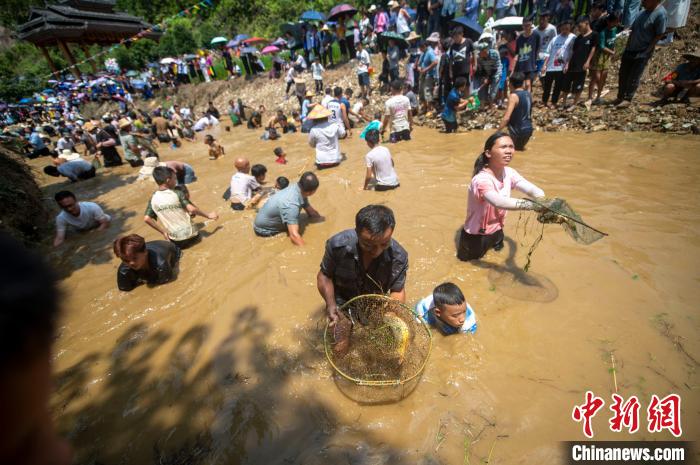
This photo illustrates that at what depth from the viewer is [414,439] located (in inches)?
96.0

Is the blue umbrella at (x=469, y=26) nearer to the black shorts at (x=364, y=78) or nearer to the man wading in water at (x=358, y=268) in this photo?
the black shorts at (x=364, y=78)

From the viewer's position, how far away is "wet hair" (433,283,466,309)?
2906mm

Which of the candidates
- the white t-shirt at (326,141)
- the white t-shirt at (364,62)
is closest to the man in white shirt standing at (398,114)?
the white t-shirt at (326,141)

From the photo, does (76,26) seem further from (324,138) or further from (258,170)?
(258,170)

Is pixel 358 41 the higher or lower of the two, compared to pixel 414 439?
higher

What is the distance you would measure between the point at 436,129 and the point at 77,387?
10.1 meters

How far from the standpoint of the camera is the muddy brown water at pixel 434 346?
2.48 m

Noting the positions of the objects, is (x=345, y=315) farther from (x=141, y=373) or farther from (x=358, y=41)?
(x=358, y=41)

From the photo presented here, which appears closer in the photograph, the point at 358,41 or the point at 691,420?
the point at 691,420

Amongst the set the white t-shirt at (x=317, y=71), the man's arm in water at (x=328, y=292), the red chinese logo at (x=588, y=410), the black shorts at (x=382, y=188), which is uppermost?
the white t-shirt at (x=317, y=71)

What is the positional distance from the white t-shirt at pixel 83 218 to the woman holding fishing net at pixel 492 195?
728 cm

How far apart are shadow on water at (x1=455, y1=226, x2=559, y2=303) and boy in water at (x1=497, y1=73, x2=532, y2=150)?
3311 millimetres

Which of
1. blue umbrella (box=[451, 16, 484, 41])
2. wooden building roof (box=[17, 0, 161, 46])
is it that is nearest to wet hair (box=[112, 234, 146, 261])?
blue umbrella (box=[451, 16, 484, 41])

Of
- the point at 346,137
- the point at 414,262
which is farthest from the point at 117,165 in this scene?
the point at 414,262
